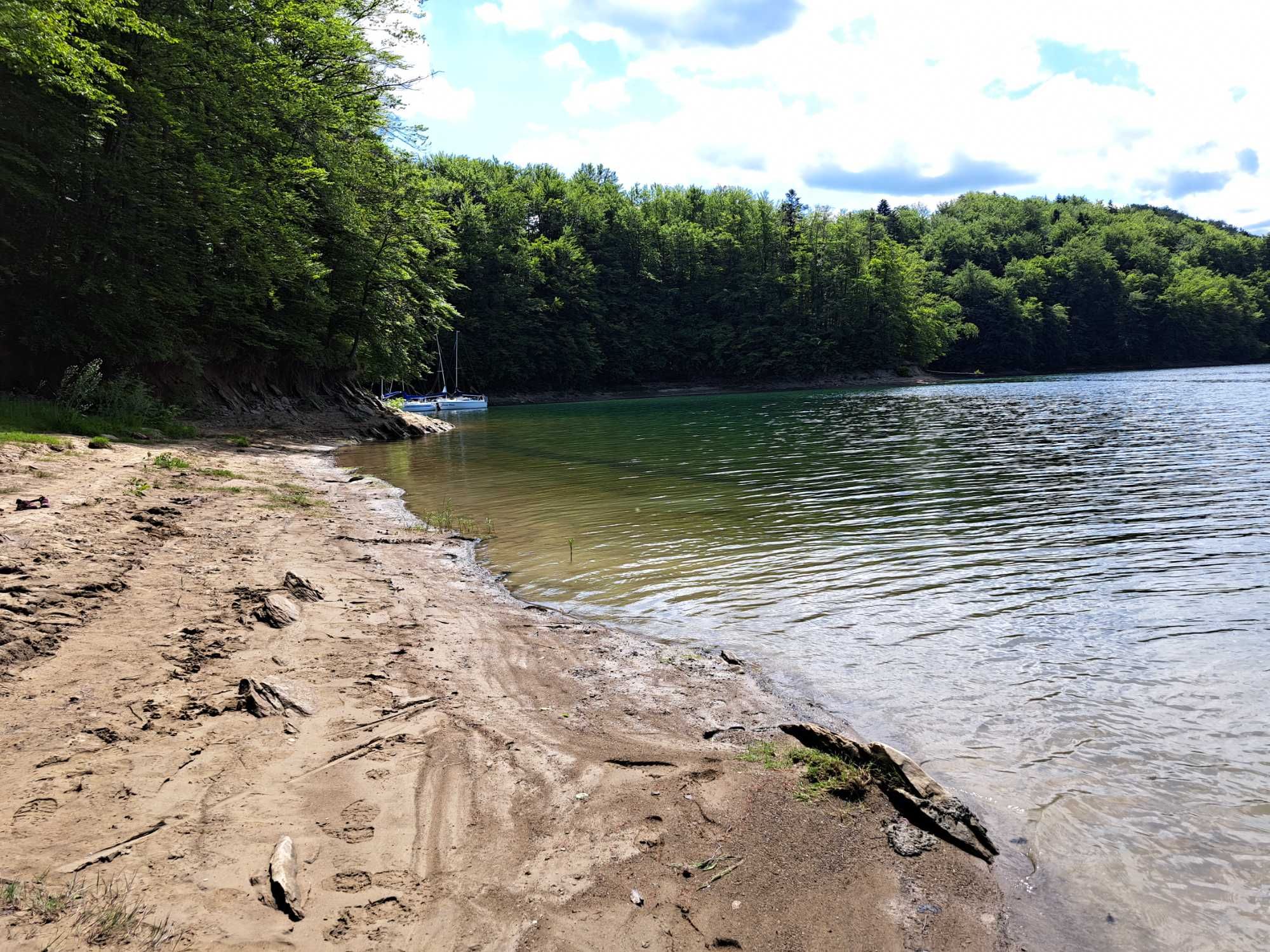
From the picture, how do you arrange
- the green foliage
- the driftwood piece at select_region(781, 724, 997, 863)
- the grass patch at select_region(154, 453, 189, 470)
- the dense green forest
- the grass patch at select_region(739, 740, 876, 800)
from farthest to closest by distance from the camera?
1. the dense green forest
2. the green foliage
3. the grass patch at select_region(154, 453, 189, 470)
4. the grass patch at select_region(739, 740, 876, 800)
5. the driftwood piece at select_region(781, 724, 997, 863)

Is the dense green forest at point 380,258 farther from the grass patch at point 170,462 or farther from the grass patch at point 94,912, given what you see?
the grass patch at point 94,912

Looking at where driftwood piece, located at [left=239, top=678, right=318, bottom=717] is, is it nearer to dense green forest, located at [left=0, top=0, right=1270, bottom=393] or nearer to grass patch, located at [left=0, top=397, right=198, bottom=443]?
grass patch, located at [left=0, top=397, right=198, bottom=443]

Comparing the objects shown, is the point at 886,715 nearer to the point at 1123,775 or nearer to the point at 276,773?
the point at 1123,775

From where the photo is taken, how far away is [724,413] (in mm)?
52469

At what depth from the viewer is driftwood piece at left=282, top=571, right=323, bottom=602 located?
7930mm

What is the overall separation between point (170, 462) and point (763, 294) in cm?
9421

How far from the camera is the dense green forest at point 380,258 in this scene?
21859mm

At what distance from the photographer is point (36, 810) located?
3.71 meters

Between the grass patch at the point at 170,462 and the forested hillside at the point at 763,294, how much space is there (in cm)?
5843

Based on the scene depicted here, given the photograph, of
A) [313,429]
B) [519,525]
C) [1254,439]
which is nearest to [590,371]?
[313,429]

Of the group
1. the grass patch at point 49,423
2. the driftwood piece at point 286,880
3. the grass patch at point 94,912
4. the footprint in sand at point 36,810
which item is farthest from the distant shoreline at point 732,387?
the grass patch at point 94,912

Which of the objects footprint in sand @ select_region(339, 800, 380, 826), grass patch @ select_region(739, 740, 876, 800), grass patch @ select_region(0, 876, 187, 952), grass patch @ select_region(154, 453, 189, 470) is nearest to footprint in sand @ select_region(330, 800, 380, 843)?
footprint in sand @ select_region(339, 800, 380, 826)

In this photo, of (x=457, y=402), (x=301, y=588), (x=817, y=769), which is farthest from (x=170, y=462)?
(x=457, y=402)

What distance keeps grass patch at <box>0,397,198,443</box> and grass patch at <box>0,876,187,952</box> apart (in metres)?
12.7
